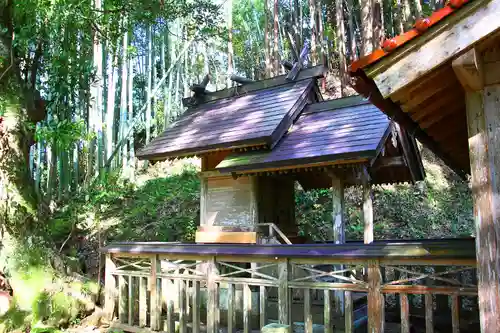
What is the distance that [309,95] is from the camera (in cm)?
840

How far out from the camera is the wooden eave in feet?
8.67

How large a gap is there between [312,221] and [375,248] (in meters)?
8.88

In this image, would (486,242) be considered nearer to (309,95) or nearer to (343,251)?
(343,251)

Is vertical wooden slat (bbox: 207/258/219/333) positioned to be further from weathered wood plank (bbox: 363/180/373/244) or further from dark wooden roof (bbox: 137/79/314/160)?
weathered wood plank (bbox: 363/180/373/244)

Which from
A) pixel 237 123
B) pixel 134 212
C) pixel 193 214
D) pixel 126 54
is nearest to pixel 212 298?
pixel 237 123

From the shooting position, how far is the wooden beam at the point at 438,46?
2613 millimetres

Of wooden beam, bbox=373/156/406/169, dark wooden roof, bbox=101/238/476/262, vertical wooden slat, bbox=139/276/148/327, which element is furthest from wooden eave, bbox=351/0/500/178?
vertical wooden slat, bbox=139/276/148/327

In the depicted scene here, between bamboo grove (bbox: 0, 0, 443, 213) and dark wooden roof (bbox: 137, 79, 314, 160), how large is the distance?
184 cm

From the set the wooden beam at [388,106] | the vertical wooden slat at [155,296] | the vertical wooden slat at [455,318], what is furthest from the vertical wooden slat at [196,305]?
the wooden beam at [388,106]

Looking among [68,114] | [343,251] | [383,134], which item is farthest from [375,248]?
[68,114]

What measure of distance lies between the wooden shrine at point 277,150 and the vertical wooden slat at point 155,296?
5.74ft

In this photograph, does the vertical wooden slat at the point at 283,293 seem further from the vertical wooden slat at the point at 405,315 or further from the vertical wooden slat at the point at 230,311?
the vertical wooden slat at the point at 405,315

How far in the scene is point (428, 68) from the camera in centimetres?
279

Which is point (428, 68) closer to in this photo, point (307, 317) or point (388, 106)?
point (388, 106)
